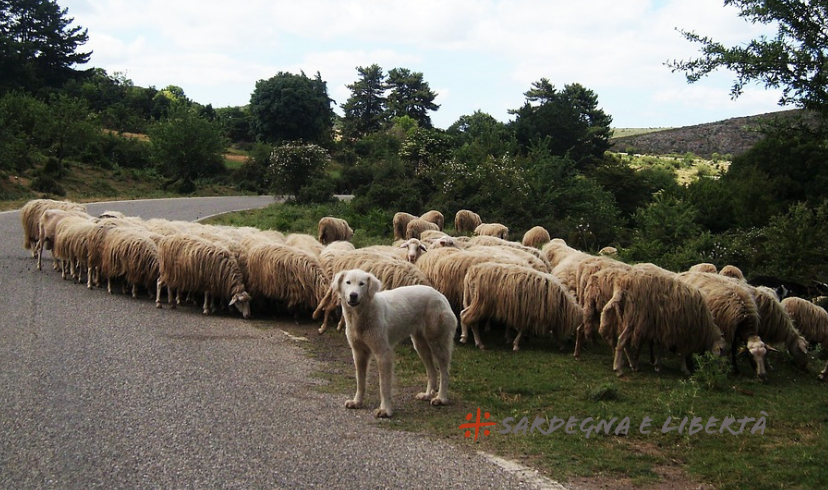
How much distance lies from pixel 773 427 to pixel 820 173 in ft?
95.8

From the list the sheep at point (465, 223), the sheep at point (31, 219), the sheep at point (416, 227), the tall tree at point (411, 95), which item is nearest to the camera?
the sheep at point (31, 219)

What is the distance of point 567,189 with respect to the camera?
29.7 meters

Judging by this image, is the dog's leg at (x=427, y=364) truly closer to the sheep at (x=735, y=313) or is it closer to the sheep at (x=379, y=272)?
the sheep at (x=379, y=272)

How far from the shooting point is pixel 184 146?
49969mm

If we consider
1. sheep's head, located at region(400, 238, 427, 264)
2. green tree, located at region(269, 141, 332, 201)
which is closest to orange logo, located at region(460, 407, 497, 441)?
sheep's head, located at region(400, 238, 427, 264)

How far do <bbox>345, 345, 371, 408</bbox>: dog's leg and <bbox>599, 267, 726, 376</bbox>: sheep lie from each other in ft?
13.1

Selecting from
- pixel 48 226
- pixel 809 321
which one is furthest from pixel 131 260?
pixel 809 321

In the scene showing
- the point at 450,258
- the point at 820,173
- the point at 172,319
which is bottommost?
the point at 172,319

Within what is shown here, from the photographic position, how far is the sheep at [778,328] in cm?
1069

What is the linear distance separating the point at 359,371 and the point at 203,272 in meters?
6.09

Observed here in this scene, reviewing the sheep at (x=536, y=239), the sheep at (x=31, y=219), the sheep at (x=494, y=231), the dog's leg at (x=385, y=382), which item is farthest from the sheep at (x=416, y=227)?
the dog's leg at (x=385, y=382)

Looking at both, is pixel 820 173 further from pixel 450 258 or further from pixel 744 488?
pixel 744 488

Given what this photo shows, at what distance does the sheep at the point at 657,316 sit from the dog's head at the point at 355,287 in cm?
407

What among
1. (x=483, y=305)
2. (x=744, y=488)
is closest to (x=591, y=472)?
(x=744, y=488)
